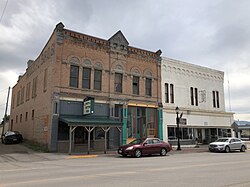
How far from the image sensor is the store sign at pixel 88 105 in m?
22.1

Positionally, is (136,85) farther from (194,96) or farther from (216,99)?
(216,99)

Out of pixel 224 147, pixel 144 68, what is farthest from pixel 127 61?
pixel 224 147

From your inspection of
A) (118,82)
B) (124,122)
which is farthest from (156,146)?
(118,82)

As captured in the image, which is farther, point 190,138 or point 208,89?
point 208,89

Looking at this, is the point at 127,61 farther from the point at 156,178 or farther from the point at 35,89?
the point at 156,178

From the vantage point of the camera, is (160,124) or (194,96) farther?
(194,96)

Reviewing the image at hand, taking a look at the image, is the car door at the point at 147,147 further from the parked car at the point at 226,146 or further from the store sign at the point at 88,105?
the parked car at the point at 226,146

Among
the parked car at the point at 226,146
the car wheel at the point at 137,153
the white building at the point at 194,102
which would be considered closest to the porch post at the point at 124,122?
the white building at the point at 194,102

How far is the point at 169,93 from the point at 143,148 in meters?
12.7

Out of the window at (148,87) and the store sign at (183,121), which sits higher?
the window at (148,87)

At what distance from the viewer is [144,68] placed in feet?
95.9

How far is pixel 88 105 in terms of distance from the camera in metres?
22.6

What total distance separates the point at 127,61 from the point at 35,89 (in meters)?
10.8

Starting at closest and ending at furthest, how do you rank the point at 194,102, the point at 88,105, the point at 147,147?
the point at 147,147
the point at 88,105
the point at 194,102
